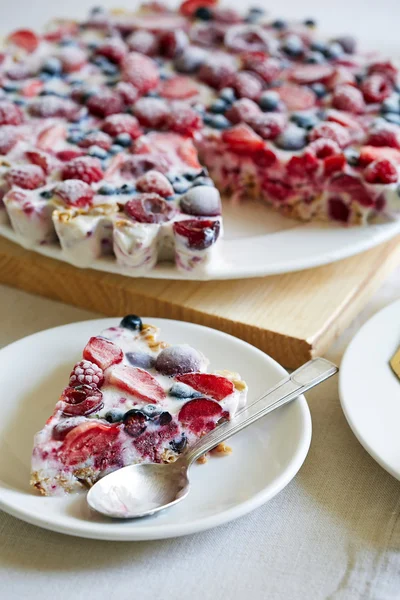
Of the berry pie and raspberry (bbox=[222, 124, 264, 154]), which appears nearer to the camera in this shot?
the berry pie

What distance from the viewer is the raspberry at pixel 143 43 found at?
3.19m

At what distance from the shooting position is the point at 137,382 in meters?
1.79

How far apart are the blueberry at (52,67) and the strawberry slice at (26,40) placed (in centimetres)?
22

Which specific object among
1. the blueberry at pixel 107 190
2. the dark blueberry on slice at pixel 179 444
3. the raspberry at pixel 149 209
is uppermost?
the blueberry at pixel 107 190

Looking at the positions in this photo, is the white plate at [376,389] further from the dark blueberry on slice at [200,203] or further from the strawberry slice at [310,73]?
the strawberry slice at [310,73]

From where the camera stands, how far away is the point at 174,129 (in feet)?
8.96

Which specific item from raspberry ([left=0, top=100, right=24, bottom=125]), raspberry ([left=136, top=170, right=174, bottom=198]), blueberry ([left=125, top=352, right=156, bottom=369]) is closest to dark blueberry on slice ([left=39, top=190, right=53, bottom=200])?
→ raspberry ([left=136, top=170, right=174, bottom=198])

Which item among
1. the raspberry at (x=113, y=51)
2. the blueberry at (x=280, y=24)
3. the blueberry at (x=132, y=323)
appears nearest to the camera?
the blueberry at (x=132, y=323)

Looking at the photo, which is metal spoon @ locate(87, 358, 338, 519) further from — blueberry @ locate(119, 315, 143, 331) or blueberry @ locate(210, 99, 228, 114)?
blueberry @ locate(210, 99, 228, 114)

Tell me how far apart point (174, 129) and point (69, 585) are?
1641mm

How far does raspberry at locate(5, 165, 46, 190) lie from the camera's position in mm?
2348

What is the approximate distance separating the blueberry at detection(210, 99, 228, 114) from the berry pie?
0.05ft

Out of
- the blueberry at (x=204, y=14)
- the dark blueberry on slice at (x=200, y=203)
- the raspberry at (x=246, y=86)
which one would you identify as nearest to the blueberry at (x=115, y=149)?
the dark blueberry on slice at (x=200, y=203)

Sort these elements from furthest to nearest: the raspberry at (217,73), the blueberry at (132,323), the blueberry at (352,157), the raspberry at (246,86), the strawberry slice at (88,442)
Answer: the raspberry at (217,73)
the raspberry at (246,86)
the blueberry at (352,157)
the blueberry at (132,323)
the strawberry slice at (88,442)
